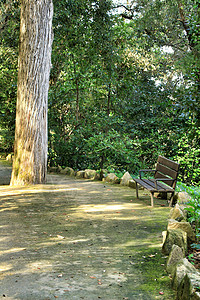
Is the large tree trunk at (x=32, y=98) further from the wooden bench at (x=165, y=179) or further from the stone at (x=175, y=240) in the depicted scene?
the stone at (x=175, y=240)

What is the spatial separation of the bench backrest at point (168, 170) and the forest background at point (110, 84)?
3.91m

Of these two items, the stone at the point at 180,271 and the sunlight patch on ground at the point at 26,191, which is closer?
the stone at the point at 180,271

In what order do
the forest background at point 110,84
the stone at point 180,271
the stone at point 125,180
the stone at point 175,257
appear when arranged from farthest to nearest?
the forest background at point 110,84 < the stone at point 125,180 < the stone at point 175,257 < the stone at point 180,271

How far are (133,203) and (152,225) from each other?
167cm

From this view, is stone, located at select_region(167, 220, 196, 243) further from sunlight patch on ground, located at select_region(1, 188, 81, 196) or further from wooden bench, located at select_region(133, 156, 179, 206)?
sunlight patch on ground, located at select_region(1, 188, 81, 196)

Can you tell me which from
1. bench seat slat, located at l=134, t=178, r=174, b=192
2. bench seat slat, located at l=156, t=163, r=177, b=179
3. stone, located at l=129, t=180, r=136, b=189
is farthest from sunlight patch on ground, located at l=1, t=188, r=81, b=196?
bench seat slat, located at l=156, t=163, r=177, b=179

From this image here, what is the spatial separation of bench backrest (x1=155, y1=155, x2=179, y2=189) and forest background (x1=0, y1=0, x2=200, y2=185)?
3.91m

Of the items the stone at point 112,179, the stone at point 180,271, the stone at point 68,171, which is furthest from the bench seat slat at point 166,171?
the stone at point 68,171

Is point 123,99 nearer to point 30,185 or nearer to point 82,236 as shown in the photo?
point 30,185

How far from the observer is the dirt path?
2.81 metres

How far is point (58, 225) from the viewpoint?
15.8ft

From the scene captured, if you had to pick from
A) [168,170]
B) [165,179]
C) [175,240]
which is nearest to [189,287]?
[175,240]

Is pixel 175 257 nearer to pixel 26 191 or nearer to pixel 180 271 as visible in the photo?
pixel 180 271

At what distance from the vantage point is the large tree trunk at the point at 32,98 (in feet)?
28.2
